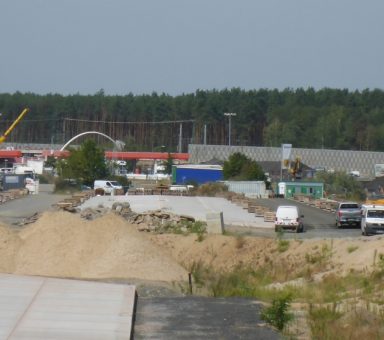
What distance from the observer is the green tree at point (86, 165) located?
119 metres

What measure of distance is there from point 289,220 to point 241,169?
65.6 metres

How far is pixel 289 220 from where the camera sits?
180 feet

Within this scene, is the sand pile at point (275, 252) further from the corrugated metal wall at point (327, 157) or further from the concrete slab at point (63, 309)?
the corrugated metal wall at point (327, 157)

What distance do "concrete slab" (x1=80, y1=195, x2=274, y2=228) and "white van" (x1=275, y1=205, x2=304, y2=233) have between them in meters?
2.31

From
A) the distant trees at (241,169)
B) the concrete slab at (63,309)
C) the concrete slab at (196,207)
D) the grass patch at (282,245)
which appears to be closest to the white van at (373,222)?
the concrete slab at (196,207)

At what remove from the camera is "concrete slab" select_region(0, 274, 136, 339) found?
14438 mm

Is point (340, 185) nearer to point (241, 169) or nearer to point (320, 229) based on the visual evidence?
point (241, 169)

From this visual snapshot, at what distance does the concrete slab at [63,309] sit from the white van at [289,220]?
3456 cm

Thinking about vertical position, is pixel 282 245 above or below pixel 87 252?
below

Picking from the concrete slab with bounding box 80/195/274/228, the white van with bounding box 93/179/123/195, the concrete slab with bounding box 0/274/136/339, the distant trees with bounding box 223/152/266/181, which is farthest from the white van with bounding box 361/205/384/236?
the distant trees with bounding box 223/152/266/181

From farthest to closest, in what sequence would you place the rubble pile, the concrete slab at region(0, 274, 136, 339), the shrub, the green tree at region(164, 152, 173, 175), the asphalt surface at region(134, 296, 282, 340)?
1. the green tree at region(164, 152, 173, 175)
2. the rubble pile
3. the shrub
4. the asphalt surface at region(134, 296, 282, 340)
5. the concrete slab at region(0, 274, 136, 339)

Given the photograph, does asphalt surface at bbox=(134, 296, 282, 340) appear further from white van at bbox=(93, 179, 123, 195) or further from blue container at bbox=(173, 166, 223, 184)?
blue container at bbox=(173, 166, 223, 184)

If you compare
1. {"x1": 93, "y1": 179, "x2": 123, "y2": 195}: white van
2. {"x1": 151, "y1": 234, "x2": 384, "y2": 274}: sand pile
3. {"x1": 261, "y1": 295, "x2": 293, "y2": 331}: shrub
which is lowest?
{"x1": 151, "y1": 234, "x2": 384, "y2": 274}: sand pile

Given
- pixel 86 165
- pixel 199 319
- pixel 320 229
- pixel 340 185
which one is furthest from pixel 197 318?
pixel 86 165
